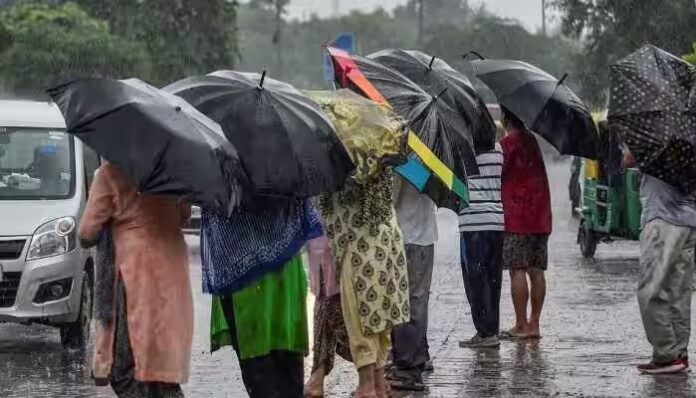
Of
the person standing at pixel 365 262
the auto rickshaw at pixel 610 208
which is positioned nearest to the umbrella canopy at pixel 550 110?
the person standing at pixel 365 262

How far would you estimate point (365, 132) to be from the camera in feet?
29.1

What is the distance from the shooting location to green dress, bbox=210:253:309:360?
26.2ft

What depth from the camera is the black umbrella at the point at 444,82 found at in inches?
419

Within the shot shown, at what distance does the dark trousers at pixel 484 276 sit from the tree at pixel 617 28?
21545 mm

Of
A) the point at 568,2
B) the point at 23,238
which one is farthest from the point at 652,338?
the point at 568,2

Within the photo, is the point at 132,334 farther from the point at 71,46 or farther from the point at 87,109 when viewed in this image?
the point at 71,46

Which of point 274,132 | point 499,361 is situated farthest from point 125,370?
point 499,361

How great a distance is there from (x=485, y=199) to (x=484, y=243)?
1.02 feet

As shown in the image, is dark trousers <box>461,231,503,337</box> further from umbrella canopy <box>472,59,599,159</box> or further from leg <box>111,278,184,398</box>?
leg <box>111,278,184,398</box>

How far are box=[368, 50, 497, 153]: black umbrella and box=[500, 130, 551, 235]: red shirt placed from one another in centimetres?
107

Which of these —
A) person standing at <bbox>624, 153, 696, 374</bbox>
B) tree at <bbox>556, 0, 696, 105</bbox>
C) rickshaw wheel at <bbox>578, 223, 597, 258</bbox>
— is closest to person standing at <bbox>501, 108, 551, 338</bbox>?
person standing at <bbox>624, 153, 696, 374</bbox>

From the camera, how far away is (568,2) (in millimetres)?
36344

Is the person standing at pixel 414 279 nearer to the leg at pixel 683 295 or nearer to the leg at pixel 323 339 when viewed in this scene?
the leg at pixel 323 339

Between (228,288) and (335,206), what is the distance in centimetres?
139
